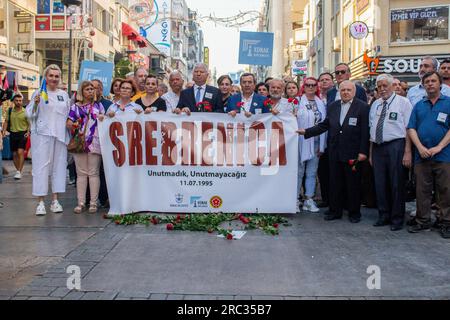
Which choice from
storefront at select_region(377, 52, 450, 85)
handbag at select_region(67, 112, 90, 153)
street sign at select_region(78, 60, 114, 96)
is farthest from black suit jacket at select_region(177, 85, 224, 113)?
storefront at select_region(377, 52, 450, 85)

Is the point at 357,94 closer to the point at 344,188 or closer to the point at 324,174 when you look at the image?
the point at 324,174

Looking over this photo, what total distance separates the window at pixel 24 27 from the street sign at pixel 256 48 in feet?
60.2

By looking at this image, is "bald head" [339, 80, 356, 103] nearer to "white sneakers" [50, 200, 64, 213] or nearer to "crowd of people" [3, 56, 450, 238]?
"crowd of people" [3, 56, 450, 238]

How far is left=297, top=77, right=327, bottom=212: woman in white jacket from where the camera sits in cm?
799

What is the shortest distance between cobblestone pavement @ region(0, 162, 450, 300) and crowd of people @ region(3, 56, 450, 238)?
567 mm

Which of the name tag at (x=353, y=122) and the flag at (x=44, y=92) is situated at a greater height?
the flag at (x=44, y=92)

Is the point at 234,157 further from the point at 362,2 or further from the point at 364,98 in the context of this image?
the point at 362,2

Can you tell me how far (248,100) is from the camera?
8008mm

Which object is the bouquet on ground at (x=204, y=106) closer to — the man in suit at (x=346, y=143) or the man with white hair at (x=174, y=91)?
the man with white hair at (x=174, y=91)

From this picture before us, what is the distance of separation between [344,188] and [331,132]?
0.85 m

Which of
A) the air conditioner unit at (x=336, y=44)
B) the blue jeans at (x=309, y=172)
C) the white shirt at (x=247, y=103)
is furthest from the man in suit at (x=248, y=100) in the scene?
the air conditioner unit at (x=336, y=44)

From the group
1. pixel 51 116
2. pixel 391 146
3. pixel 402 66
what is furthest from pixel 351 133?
pixel 402 66

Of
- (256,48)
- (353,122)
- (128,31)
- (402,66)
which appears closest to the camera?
(353,122)

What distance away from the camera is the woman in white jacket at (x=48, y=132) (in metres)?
7.63
